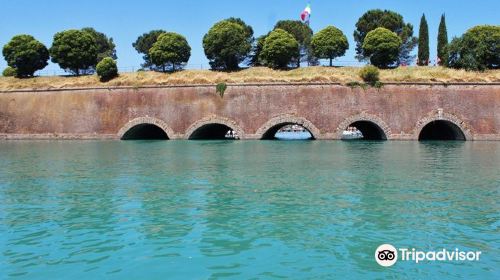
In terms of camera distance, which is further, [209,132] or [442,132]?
[209,132]

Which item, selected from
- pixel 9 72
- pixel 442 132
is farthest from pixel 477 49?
pixel 9 72

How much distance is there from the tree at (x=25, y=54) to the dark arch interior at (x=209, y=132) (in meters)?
19.7

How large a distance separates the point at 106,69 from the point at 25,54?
10.5 meters

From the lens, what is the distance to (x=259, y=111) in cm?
3975

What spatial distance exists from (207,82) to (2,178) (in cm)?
2603

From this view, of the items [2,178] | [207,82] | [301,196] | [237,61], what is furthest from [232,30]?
[301,196]

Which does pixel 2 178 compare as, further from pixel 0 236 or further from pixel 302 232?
pixel 302 232

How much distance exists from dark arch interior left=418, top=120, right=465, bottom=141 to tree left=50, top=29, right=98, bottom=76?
34.0 m

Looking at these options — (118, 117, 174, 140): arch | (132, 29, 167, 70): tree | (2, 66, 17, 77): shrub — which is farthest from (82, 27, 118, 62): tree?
(118, 117, 174, 140): arch

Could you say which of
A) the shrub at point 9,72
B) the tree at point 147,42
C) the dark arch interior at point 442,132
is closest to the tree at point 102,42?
the tree at point 147,42

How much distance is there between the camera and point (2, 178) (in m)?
17.0

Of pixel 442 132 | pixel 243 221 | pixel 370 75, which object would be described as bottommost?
pixel 243 221

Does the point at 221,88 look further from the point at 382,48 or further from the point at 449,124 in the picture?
the point at 449,124

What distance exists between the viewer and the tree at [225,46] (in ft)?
155
